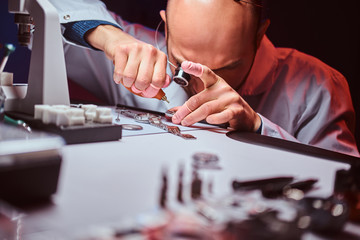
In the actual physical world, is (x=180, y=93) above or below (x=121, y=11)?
below

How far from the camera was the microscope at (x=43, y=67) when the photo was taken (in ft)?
2.98

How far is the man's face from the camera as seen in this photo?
5.68 ft

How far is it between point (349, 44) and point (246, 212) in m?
1.42

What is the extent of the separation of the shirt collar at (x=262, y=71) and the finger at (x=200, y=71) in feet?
2.25

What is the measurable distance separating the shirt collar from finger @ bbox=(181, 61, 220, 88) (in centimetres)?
69

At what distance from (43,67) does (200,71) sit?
50 centimetres

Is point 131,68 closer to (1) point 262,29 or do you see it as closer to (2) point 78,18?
(2) point 78,18

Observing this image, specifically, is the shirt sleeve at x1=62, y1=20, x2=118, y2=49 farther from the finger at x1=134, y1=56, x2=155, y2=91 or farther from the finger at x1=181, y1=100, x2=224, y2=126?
the finger at x1=181, y1=100, x2=224, y2=126

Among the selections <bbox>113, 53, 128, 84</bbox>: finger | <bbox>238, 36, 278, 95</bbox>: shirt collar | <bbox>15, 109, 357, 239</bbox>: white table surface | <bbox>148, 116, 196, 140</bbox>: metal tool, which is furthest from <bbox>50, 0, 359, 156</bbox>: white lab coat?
<bbox>15, 109, 357, 239</bbox>: white table surface

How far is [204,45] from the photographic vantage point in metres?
1.78

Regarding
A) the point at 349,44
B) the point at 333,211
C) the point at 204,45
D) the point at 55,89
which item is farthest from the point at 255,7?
the point at 333,211

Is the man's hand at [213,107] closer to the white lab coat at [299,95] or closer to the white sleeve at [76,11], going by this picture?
the white lab coat at [299,95]

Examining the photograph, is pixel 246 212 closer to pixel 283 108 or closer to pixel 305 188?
pixel 305 188

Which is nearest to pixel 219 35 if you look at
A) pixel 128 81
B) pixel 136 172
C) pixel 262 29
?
pixel 262 29
